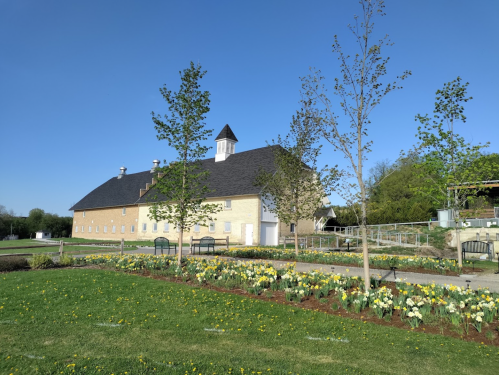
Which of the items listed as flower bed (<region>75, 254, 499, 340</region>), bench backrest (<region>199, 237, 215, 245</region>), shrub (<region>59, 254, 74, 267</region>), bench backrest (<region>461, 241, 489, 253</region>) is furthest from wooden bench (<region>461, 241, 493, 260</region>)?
shrub (<region>59, 254, 74, 267</region>)

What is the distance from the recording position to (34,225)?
205 ft

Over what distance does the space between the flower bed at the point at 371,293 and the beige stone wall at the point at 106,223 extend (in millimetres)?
34329

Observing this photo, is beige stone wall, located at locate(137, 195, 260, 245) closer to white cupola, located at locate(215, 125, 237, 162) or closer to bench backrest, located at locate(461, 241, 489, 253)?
white cupola, located at locate(215, 125, 237, 162)

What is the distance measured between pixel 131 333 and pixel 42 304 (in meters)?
3.24

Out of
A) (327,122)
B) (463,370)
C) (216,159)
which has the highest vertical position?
(216,159)

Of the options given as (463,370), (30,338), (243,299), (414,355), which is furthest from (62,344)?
(463,370)

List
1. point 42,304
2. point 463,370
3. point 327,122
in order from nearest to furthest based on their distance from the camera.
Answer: point 463,370, point 42,304, point 327,122

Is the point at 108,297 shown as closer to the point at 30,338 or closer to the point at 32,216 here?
the point at 30,338

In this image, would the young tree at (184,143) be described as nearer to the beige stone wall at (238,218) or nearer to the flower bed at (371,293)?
the flower bed at (371,293)

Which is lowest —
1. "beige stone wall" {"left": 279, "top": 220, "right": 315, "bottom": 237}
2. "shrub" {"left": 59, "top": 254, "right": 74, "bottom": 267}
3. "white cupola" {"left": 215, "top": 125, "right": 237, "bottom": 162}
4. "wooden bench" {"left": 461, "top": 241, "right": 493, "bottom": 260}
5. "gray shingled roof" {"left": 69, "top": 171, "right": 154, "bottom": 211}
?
"shrub" {"left": 59, "top": 254, "right": 74, "bottom": 267}

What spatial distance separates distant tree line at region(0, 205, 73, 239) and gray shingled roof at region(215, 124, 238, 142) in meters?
37.5

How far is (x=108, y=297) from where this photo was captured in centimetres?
853

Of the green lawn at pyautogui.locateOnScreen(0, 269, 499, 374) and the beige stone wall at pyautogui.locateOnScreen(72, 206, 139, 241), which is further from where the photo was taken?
the beige stone wall at pyautogui.locateOnScreen(72, 206, 139, 241)

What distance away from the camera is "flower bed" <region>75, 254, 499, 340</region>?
22.8ft
